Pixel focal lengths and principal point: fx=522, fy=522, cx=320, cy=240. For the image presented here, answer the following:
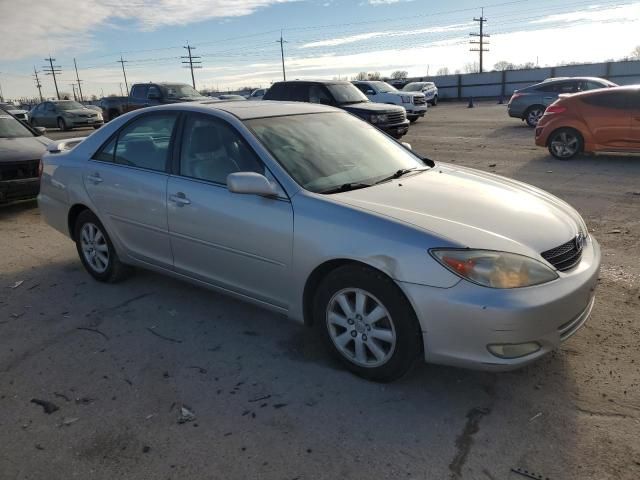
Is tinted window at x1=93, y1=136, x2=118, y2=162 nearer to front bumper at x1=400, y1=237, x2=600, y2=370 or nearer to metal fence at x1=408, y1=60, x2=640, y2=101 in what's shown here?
front bumper at x1=400, y1=237, x2=600, y2=370

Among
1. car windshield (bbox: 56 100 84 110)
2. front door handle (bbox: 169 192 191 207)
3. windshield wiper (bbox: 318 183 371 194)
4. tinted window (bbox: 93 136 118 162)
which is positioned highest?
car windshield (bbox: 56 100 84 110)

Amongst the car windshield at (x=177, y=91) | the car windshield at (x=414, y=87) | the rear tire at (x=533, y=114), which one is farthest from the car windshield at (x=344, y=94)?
the car windshield at (x=414, y=87)

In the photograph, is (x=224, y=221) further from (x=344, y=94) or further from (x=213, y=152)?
(x=344, y=94)

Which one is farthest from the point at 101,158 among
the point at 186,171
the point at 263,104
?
the point at 263,104

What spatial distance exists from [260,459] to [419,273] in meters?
1.21

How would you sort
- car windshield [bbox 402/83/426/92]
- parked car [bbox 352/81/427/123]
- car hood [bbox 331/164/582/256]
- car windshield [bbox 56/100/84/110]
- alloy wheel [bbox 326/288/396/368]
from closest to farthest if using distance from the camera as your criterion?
car hood [bbox 331/164/582/256]
alloy wheel [bbox 326/288/396/368]
parked car [bbox 352/81/427/123]
car windshield [bbox 56/100/84/110]
car windshield [bbox 402/83/426/92]

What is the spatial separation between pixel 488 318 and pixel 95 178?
3.50m

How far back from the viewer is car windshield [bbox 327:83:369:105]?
14.0 meters

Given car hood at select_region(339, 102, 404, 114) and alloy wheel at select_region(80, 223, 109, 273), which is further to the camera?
car hood at select_region(339, 102, 404, 114)

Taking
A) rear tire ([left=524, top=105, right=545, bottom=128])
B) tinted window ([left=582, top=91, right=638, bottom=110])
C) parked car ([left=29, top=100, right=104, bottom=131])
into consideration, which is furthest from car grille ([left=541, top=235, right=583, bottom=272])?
parked car ([left=29, top=100, right=104, bottom=131])

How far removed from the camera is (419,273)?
107 inches

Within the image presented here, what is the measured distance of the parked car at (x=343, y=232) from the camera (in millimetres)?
2691

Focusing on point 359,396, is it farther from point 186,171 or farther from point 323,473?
point 186,171

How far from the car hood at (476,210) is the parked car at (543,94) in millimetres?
14967
